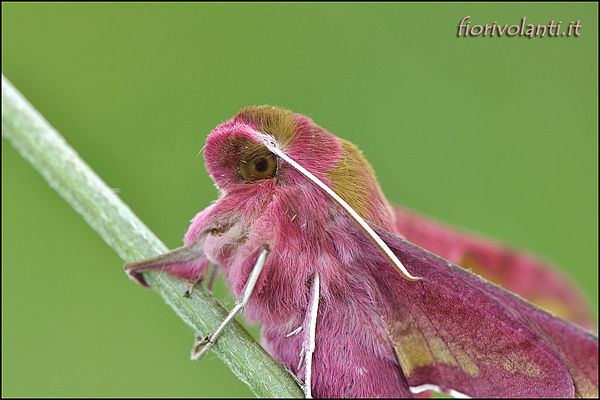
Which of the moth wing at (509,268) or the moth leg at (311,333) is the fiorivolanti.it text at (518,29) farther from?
the moth leg at (311,333)

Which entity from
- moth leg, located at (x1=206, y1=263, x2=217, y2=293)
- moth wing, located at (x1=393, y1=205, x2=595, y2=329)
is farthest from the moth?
moth wing, located at (x1=393, y1=205, x2=595, y2=329)

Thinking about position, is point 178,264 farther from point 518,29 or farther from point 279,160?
point 518,29

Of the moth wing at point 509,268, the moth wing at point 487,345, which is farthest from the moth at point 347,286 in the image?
the moth wing at point 509,268

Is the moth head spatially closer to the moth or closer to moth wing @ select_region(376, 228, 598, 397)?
the moth

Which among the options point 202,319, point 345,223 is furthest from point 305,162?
point 202,319

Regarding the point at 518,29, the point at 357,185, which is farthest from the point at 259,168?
the point at 518,29

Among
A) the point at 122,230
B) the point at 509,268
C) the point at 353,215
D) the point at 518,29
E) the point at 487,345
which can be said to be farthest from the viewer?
the point at 518,29

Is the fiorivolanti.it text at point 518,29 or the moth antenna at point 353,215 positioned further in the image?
the fiorivolanti.it text at point 518,29
